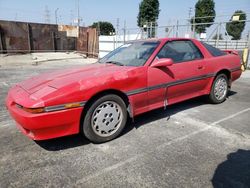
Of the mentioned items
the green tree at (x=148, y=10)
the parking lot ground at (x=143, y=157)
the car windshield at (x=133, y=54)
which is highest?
the green tree at (x=148, y=10)

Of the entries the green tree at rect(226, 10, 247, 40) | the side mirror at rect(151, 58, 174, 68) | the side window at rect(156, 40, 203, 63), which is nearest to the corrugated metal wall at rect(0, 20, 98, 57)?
the green tree at rect(226, 10, 247, 40)

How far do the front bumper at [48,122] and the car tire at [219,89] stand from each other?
3.08 m

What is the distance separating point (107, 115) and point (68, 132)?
60cm

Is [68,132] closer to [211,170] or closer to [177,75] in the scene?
[211,170]

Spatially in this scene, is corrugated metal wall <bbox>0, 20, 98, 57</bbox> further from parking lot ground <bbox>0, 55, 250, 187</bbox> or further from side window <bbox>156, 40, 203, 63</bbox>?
parking lot ground <bbox>0, 55, 250, 187</bbox>

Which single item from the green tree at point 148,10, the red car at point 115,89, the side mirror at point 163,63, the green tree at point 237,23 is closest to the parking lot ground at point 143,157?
the red car at point 115,89

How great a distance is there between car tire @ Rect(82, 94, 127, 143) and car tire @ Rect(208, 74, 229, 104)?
235 cm

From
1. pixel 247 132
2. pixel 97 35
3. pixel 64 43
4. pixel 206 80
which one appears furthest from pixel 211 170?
pixel 64 43

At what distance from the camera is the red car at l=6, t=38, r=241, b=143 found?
8.88 ft

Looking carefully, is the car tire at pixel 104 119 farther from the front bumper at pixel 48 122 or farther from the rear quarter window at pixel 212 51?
the rear quarter window at pixel 212 51

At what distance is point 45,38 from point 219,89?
1933cm

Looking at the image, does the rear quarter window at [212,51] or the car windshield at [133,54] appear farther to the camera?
the rear quarter window at [212,51]

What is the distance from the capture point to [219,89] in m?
4.84

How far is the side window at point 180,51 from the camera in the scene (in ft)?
12.6
